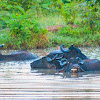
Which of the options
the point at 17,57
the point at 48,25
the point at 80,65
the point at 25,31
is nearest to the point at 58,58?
A: the point at 80,65

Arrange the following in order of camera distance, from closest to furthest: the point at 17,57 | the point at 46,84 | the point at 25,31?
1. the point at 46,84
2. the point at 17,57
3. the point at 25,31

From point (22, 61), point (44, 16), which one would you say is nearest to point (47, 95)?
point (22, 61)

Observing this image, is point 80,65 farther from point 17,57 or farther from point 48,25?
point 48,25

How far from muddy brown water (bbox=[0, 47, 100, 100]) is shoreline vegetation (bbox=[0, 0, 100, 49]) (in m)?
4.66

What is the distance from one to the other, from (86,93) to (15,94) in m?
1.35

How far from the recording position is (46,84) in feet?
26.5

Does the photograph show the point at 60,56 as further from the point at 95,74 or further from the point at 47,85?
the point at 47,85

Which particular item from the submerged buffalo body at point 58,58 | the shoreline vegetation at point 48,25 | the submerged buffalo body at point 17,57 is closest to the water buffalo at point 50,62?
the submerged buffalo body at point 58,58

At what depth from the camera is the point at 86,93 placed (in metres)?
6.95

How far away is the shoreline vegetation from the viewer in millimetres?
18484

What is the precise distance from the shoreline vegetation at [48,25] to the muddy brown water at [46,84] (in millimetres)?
4659

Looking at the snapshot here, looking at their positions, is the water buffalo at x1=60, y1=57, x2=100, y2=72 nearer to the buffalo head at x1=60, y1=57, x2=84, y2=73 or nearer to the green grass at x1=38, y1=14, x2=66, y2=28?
the buffalo head at x1=60, y1=57, x2=84, y2=73

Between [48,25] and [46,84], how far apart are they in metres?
14.5

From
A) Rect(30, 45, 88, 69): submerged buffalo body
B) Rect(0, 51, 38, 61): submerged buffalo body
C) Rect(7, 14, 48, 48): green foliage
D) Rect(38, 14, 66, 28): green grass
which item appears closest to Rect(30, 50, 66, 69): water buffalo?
Rect(30, 45, 88, 69): submerged buffalo body
